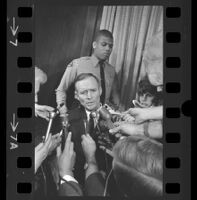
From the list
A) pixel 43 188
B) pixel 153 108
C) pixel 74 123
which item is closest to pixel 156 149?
pixel 153 108

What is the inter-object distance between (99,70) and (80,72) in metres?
0.06

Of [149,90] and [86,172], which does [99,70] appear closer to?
[149,90]

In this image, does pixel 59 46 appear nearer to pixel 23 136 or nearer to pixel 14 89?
pixel 14 89

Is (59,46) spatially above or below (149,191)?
above

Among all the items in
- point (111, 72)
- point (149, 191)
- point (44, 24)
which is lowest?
point (149, 191)

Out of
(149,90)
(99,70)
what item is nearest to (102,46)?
(99,70)

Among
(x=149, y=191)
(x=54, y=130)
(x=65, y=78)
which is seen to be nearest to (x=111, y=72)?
(x=65, y=78)

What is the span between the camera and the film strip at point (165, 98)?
5.41 ft

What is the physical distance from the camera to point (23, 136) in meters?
1.67

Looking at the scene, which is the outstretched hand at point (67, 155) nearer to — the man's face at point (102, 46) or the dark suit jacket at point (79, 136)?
the dark suit jacket at point (79, 136)

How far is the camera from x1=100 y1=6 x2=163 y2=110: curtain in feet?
5.42

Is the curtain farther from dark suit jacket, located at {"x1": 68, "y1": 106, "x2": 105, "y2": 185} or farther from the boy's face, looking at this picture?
dark suit jacket, located at {"x1": 68, "y1": 106, "x2": 105, "y2": 185}

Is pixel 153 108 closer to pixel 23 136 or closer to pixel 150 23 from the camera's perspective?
pixel 150 23
